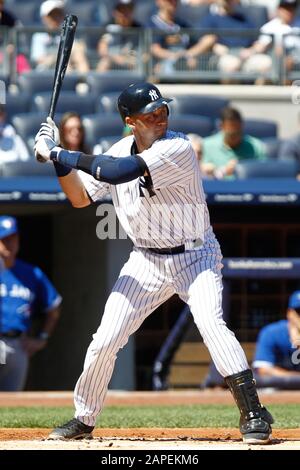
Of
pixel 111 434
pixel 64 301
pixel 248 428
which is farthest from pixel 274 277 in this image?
pixel 248 428

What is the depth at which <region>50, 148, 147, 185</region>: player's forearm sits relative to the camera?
16.0ft

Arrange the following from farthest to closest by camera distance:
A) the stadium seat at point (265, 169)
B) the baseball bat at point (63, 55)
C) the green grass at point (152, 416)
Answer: the stadium seat at point (265, 169) < the green grass at point (152, 416) < the baseball bat at point (63, 55)

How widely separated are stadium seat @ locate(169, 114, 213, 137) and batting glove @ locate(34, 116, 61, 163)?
5543 millimetres

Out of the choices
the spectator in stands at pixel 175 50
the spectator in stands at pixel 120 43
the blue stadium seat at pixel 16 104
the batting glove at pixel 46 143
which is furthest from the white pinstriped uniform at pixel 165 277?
the spectator in stands at pixel 175 50

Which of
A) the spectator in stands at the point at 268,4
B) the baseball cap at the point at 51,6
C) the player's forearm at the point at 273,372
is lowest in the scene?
the player's forearm at the point at 273,372

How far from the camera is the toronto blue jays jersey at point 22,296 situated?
9.38 metres

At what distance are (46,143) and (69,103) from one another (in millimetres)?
6019

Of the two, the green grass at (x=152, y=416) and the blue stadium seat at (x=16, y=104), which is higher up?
the blue stadium seat at (x=16, y=104)

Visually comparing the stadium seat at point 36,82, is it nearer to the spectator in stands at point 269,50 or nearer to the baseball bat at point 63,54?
the spectator in stands at point 269,50

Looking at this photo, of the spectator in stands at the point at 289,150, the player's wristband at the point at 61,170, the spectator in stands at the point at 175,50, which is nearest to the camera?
the player's wristband at the point at 61,170

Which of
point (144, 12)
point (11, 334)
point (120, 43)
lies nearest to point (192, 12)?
point (144, 12)

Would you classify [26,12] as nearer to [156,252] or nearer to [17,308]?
[17,308]

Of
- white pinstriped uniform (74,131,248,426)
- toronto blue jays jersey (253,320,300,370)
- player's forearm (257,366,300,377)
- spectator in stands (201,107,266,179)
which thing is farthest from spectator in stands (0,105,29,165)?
white pinstriped uniform (74,131,248,426)

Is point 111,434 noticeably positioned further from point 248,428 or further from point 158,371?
point 158,371
